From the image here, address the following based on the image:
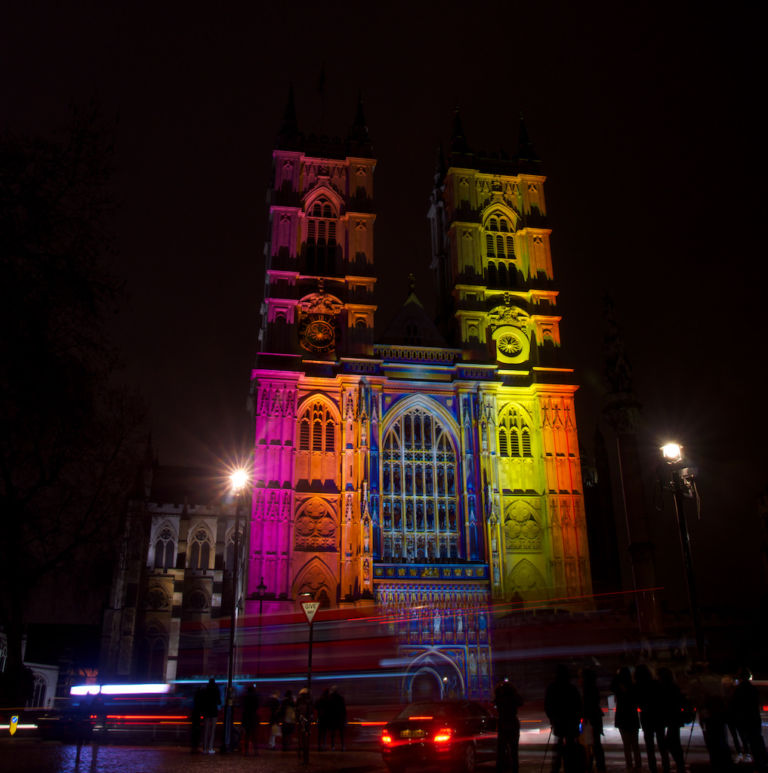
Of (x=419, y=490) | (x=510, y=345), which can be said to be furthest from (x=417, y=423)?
(x=510, y=345)

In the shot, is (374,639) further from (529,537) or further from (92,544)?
(92,544)

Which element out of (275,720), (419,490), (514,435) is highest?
(514,435)

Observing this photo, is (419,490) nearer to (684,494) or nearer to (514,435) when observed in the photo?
(514,435)

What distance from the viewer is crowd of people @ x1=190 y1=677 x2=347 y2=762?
697 inches

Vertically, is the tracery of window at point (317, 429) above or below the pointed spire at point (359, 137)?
below

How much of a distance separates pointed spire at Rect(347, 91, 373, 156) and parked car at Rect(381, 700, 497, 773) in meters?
40.6

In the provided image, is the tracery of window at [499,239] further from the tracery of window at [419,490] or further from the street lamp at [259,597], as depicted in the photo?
the street lamp at [259,597]

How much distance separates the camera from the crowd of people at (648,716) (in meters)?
11.0

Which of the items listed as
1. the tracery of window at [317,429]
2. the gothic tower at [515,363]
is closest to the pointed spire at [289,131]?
the gothic tower at [515,363]

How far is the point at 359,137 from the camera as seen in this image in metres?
50.4

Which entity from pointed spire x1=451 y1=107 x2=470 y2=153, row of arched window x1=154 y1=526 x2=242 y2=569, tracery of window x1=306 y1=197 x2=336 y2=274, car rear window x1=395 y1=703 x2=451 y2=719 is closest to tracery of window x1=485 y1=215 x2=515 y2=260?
pointed spire x1=451 y1=107 x2=470 y2=153

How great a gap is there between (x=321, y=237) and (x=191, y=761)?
36.4 meters

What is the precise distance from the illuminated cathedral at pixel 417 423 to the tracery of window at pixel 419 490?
0.10 metres

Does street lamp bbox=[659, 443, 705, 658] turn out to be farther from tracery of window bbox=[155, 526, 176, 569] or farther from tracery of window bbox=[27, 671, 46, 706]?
tracery of window bbox=[27, 671, 46, 706]
